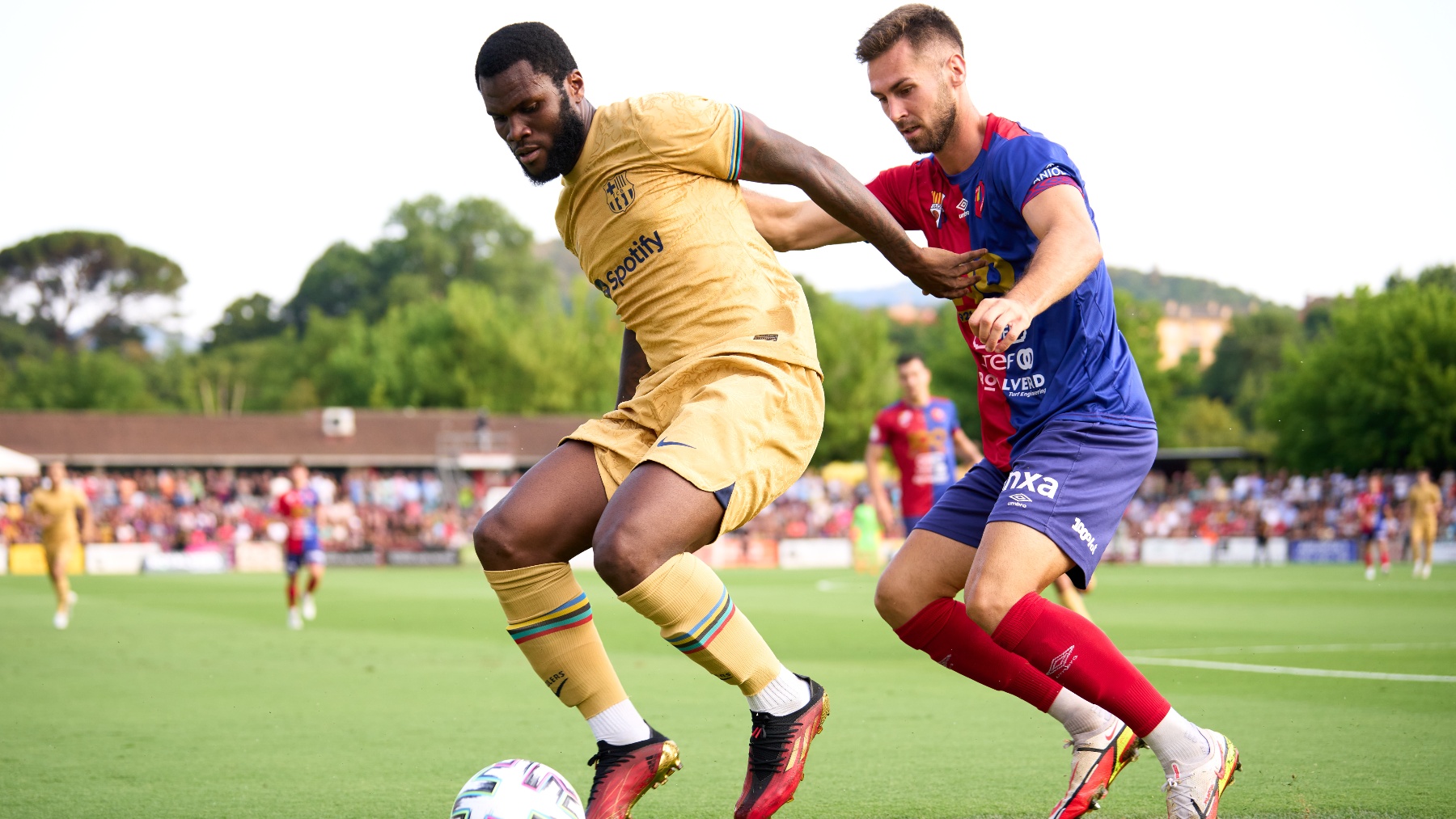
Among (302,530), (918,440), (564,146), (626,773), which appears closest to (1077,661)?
(626,773)

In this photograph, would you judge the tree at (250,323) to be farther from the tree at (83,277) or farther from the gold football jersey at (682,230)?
the gold football jersey at (682,230)

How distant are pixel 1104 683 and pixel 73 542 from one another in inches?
724

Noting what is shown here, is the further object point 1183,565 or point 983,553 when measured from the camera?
point 1183,565

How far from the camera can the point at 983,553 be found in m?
4.17

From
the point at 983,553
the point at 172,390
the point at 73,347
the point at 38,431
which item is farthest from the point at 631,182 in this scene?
the point at 73,347

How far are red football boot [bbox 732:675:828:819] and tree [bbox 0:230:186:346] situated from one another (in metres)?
109

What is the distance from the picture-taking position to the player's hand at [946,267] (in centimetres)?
436

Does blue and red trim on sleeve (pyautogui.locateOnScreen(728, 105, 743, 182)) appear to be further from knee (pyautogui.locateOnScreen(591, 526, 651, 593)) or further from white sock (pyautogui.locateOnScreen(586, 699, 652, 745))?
white sock (pyautogui.locateOnScreen(586, 699, 652, 745))

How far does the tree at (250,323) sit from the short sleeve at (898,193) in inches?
4224

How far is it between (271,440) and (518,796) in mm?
59654

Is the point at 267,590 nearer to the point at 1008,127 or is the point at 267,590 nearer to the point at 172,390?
the point at 1008,127

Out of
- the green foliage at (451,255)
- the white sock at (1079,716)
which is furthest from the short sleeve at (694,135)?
the green foliage at (451,255)

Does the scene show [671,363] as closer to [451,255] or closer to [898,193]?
[898,193]

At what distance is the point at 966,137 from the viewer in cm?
447
